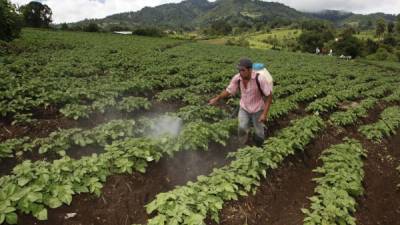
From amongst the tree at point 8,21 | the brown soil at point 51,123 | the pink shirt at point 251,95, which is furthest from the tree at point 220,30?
the pink shirt at point 251,95

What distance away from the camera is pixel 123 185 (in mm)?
5871

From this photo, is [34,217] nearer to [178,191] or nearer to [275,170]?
[178,191]

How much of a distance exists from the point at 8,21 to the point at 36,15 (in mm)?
54691

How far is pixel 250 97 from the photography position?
26.1 ft

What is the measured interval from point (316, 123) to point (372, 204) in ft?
11.1

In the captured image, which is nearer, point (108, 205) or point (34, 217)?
point (34, 217)

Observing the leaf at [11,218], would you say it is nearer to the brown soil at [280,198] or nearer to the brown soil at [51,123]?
the brown soil at [280,198]

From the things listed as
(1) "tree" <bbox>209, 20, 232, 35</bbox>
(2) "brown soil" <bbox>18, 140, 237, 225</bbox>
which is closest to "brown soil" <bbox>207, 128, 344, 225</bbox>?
(2) "brown soil" <bbox>18, 140, 237, 225</bbox>

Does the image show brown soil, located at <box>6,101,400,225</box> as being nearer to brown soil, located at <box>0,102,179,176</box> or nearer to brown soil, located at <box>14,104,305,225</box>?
brown soil, located at <box>14,104,305,225</box>

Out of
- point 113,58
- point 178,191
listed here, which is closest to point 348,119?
point 178,191

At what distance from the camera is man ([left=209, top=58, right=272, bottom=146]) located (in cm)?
757

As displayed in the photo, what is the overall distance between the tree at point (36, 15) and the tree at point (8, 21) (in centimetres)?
5048

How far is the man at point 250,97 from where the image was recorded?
298 inches

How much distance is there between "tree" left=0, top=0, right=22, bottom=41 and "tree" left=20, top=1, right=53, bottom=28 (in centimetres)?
5048
